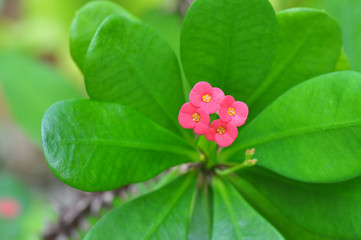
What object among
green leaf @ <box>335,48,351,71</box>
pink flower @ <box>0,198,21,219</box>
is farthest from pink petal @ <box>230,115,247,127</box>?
pink flower @ <box>0,198,21,219</box>

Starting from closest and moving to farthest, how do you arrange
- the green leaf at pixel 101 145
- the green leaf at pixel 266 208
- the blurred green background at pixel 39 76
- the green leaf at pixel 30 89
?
1. the green leaf at pixel 101 145
2. the green leaf at pixel 266 208
3. the blurred green background at pixel 39 76
4. the green leaf at pixel 30 89

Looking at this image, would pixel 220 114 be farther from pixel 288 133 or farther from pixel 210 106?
pixel 288 133

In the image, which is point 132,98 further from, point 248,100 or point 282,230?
point 282,230

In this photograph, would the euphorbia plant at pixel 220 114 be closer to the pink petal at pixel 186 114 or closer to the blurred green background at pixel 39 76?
the pink petal at pixel 186 114

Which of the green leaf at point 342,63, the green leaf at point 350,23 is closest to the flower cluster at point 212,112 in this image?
the green leaf at point 342,63

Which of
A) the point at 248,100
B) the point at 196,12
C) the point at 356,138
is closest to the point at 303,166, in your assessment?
the point at 356,138

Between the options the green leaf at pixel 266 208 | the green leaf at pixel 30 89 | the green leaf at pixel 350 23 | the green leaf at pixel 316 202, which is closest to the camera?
the green leaf at pixel 316 202

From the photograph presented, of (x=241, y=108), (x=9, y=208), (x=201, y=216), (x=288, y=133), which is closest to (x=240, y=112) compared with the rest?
(x=241, y=108)
